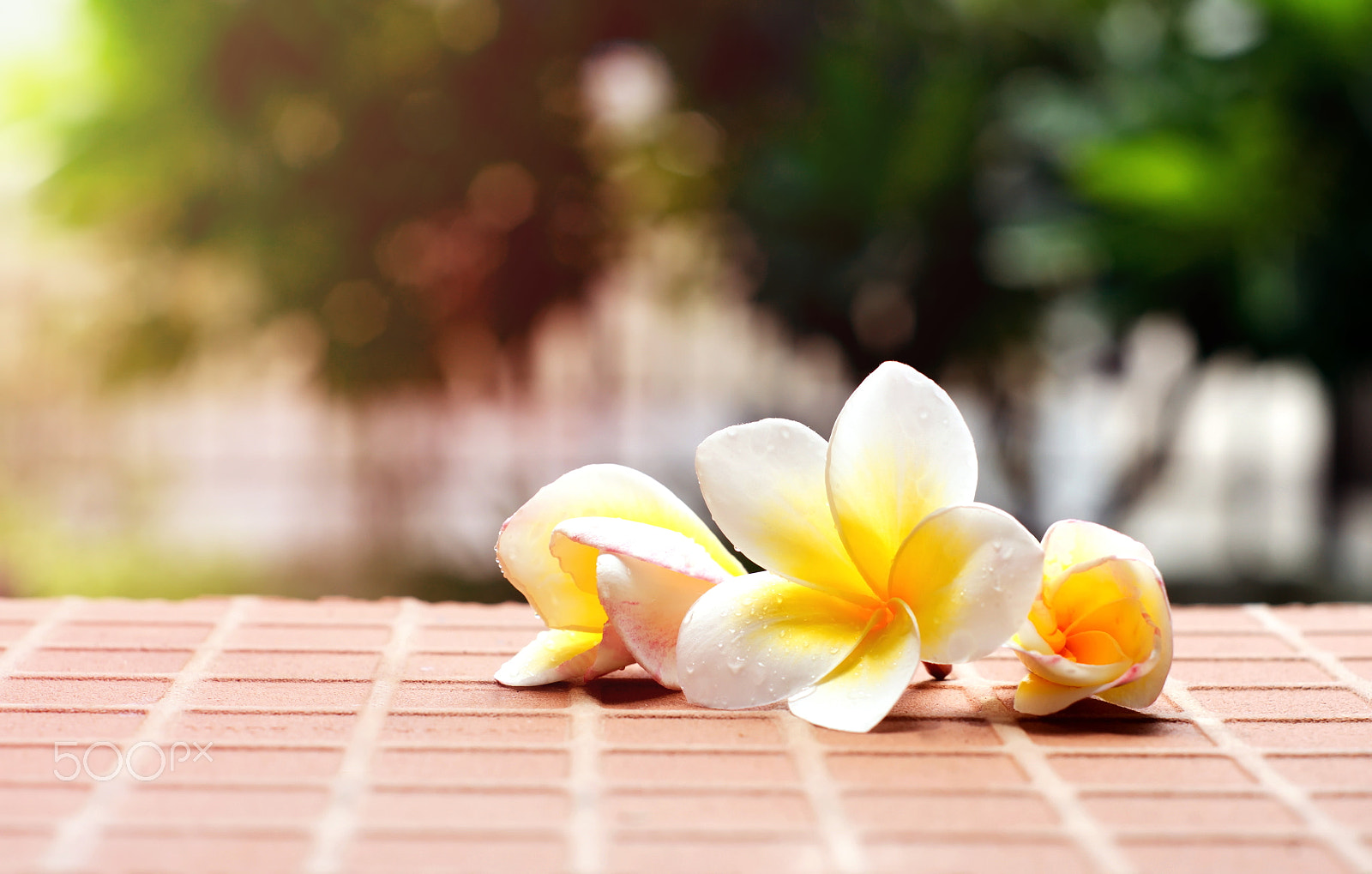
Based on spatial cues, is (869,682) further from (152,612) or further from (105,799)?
(152,612)

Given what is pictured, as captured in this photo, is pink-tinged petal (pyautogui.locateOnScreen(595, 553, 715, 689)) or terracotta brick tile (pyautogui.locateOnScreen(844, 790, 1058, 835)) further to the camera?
pink-tinged petal (pyautogui.locateOnScreen(595, 553, 715, 689))

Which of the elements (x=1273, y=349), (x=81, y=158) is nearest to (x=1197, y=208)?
(x=1273, y=349)

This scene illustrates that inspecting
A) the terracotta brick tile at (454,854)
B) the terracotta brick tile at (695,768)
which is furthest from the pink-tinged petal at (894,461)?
the terracotta brick tile at (454,854)

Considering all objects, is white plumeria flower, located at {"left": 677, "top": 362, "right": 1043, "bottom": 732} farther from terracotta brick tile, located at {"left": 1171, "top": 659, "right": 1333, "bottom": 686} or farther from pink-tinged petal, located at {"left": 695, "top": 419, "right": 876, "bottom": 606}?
terracotta brick tile, located at {"left": 1171, "top": 659, "right": 1333, "bottom": 686}

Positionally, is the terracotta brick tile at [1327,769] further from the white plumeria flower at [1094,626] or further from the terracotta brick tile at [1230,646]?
the terracotta brick tile at [1230,646]

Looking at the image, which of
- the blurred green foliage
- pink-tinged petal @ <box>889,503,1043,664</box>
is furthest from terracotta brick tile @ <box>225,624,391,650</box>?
the blurred green foliage

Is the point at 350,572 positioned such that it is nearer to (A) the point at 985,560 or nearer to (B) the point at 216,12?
(B) the point at 216,12
